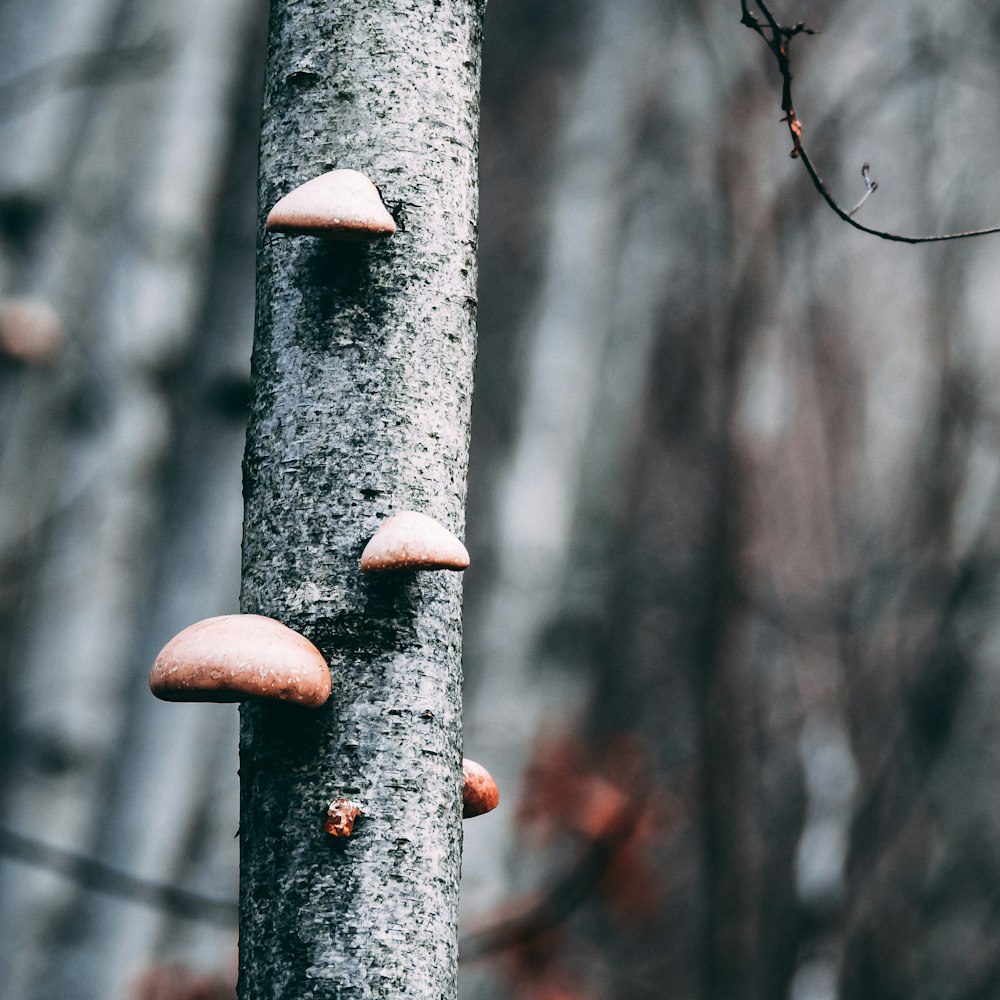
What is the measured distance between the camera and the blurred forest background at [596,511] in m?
6.25

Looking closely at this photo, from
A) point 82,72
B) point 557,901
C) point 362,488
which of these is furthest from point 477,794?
point 82,72

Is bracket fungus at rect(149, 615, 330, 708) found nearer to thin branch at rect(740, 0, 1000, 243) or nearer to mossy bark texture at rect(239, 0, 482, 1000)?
mossy bark texture at rect(239, 0, 482, 1000)

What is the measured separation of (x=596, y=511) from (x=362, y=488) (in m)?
12.2

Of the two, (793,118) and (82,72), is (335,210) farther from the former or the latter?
(82,72)

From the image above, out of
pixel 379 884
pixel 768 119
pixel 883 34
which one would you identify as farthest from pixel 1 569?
pixel 883 34

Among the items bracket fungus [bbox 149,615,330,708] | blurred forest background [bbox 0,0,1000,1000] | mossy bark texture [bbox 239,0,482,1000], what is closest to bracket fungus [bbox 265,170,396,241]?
mossy bark texture [bbox 239,0,482,1000]

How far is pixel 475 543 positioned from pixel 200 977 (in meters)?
8.94

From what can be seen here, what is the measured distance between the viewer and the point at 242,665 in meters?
1.53

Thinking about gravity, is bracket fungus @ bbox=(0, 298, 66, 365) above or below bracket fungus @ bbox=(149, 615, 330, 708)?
above

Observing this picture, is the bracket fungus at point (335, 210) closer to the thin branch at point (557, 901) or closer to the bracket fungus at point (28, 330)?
the thin branch at point (557, 901)

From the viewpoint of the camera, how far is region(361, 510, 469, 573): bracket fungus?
1.51 m

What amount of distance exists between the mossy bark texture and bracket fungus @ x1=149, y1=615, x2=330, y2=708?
0.16 feet

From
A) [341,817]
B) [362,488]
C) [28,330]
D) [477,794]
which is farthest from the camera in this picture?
[28,330]

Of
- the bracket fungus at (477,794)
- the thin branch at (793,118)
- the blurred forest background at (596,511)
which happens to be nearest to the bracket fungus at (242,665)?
the bracket fungus at (477,794)
